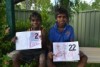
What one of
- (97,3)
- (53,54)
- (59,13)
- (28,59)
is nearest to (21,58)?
(28,59)

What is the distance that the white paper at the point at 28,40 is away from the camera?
4.96 metres

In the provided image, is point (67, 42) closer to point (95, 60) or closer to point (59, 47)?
point (59, 47)

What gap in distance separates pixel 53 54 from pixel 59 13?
0.69m

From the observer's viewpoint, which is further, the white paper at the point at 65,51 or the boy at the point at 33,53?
the boy at the point at 33,53

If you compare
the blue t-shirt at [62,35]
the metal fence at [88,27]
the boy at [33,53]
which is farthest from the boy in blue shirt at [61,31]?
the metal fence at [88,27]

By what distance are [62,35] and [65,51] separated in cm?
34

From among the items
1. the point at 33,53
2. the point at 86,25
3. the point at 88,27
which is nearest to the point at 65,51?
the point at 33,53

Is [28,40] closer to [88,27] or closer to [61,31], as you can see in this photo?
[61,31]

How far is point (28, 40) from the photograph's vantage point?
5.01m

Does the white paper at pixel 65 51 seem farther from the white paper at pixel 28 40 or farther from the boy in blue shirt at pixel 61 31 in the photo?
the white paper at pixel 28 40

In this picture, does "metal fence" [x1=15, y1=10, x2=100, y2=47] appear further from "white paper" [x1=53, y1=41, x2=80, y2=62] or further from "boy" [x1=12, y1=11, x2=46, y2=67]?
"white paper" [x1=53, y1=41, x2=80, y2=62]

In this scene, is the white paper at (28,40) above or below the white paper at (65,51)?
above

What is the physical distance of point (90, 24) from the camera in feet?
41.2

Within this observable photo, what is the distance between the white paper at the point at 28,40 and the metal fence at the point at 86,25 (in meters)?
7.25
